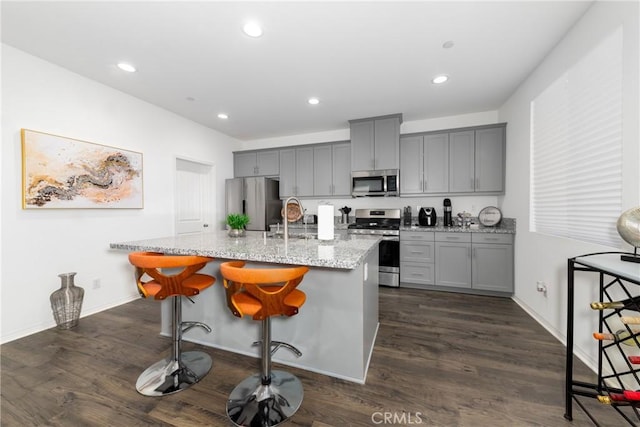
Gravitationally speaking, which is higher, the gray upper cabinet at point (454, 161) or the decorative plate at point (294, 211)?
the gray upper cabinet at point (454, 161)

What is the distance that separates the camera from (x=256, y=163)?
495 centimetres

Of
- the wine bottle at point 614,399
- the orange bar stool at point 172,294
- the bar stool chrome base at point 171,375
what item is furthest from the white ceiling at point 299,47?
the bar stool chrome base at point 171,375

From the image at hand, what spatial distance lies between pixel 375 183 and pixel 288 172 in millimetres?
1715

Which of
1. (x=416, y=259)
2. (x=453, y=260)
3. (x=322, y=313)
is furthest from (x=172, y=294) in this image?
(x=453, y=260)

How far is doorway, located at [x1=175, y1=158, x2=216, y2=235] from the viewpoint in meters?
3.98

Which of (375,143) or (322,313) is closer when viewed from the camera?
(322,313)

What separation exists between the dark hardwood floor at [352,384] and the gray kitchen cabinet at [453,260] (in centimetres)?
92

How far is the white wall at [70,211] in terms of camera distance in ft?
7.39

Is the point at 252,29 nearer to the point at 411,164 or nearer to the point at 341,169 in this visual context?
the point at 341,169

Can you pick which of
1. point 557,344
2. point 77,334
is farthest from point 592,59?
point 77,334

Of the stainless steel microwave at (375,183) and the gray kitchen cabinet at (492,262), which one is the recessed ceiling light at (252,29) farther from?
the gray kitchen cabinet at (492,262)

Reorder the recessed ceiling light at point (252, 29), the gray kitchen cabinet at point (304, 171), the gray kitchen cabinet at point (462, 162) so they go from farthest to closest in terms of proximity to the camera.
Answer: the gray kitchen cabinet at point (304, 171), the gray kitchen cabinet at point (462, 162), the recessed ceiling light at point (252, 29)

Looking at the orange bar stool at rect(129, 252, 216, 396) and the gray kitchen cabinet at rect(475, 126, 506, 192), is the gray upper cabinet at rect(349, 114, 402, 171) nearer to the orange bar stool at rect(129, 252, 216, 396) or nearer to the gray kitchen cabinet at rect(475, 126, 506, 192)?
the gray kitchen cabinet at rect(475, 126, 506, 192)

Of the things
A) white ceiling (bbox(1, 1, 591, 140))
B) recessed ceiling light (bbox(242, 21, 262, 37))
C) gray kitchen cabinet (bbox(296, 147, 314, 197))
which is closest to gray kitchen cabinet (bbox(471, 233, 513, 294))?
white ceiling (bbox(1, 1, 591, 140))
